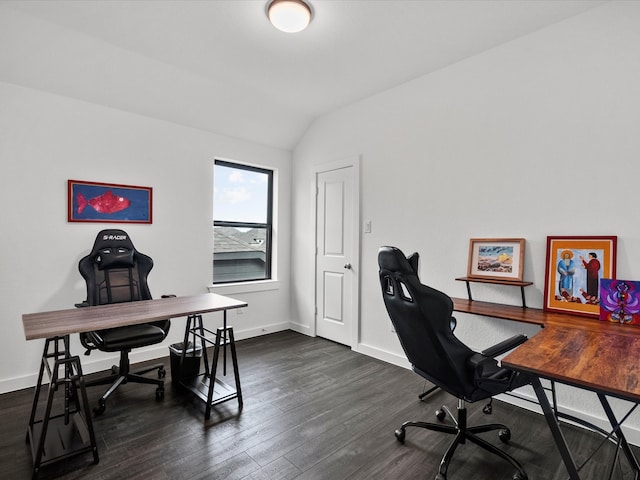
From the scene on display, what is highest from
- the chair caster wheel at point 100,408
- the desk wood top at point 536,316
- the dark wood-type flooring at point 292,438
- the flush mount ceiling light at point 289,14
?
the flush mount ceiling light at point 289,14

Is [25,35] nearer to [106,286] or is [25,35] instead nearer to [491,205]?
[106,286]

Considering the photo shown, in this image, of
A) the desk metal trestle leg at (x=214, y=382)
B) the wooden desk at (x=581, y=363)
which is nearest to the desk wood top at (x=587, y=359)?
the wooden desk at (x=581, y=363)

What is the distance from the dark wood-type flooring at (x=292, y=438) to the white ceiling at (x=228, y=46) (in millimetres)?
2760

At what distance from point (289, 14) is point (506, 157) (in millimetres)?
1987

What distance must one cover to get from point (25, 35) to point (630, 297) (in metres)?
4.59

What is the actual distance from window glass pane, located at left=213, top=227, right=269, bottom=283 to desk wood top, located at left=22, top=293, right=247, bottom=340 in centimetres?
140

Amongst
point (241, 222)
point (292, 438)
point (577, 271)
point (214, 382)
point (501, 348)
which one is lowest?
point (292, 438)

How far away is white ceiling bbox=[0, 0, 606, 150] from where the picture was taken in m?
2.36

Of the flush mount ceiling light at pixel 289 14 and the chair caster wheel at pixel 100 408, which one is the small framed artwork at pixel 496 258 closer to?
the flush mount ceiling light at pixel 289 14

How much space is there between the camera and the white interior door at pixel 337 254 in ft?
12.8

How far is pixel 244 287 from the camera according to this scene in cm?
429

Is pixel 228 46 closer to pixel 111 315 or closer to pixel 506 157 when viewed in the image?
pixel 111 315

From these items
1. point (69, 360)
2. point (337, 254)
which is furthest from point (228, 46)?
point (69, 360)

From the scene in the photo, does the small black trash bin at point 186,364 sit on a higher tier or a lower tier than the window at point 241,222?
lower
